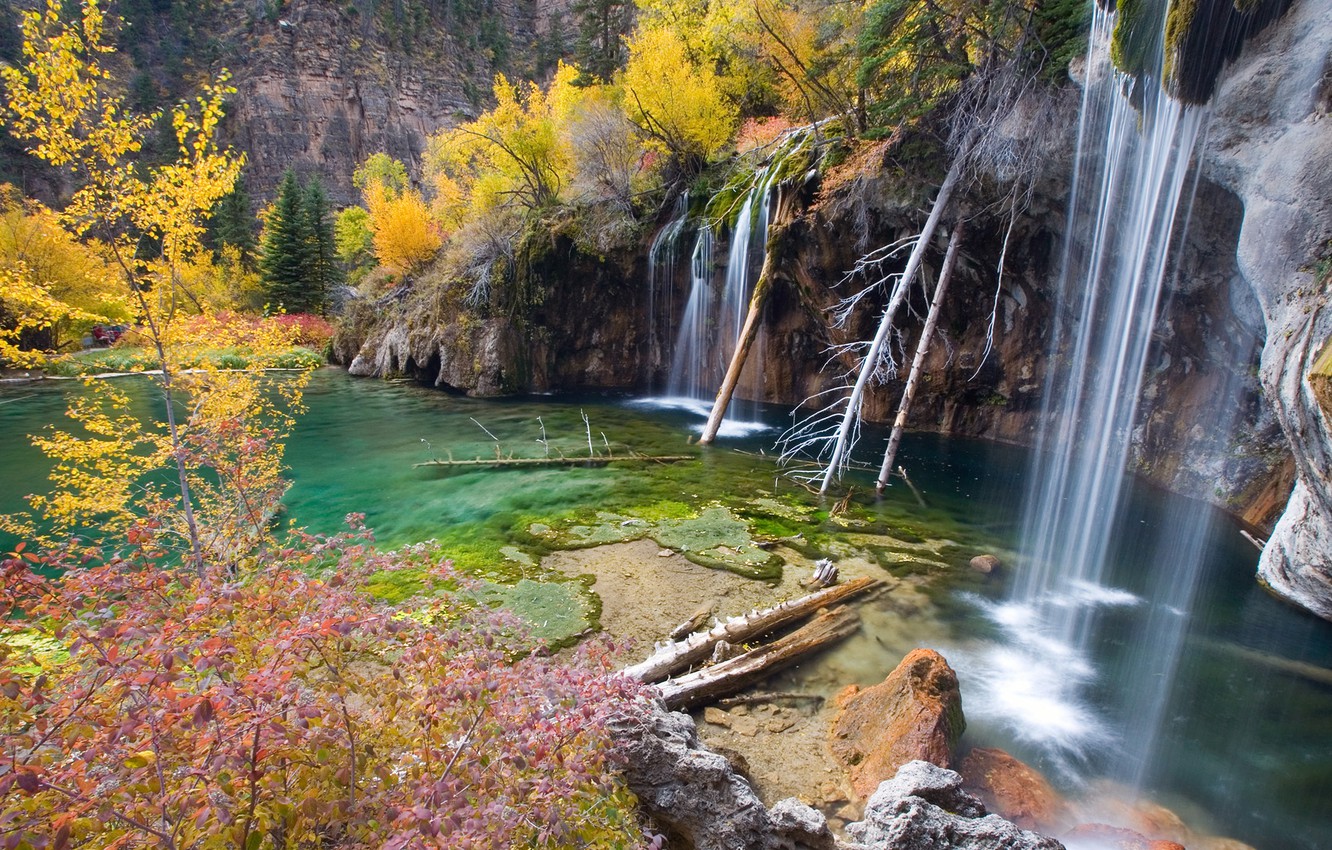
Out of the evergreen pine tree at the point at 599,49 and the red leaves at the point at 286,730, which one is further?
the evergreen pine tree at the point at 599,49

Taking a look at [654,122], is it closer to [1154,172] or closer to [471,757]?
[1154,172]

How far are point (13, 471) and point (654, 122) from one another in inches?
725

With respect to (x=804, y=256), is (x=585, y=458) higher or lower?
lower

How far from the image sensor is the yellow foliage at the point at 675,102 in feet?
60.1

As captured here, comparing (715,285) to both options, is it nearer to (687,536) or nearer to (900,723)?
(687,536)

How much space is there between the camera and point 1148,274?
8.77 m

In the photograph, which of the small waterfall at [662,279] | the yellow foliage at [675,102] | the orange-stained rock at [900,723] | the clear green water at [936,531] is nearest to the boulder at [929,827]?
the orange-stained rock at [900,723]

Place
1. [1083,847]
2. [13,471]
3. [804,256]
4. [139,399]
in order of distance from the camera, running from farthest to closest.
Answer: [139,399] → [804,256] → [13,471] → [1083,847]

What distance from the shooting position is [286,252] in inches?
1486

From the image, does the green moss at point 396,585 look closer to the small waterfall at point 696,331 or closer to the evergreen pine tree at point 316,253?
the small waterfall at point 696,331

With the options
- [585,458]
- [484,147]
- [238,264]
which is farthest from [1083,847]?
[238,264]

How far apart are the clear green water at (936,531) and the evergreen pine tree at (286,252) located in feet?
66.0

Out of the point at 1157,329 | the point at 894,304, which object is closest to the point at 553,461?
the point at 894,304

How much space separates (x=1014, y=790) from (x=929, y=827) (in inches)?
69.9
